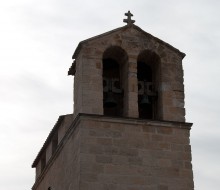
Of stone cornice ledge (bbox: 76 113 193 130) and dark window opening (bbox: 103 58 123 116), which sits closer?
stone cornice ledge (bbox: 76 113 193 130)

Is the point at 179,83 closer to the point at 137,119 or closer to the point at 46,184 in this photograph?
the point at 137,119

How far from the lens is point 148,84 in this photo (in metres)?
16.6

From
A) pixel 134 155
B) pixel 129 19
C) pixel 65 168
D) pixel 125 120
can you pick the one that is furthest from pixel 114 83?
pixel 65 168

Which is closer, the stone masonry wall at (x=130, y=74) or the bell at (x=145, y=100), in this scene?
the stone masonry wall at (x=130, y=74)

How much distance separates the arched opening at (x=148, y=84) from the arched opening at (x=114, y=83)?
425 millimetres

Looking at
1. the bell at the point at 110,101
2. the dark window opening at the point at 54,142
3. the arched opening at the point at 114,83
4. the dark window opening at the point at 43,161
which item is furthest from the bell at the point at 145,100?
the dark window opening at the point at 43,161

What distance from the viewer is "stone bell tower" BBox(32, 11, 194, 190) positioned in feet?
49.3

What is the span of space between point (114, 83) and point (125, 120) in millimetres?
1238

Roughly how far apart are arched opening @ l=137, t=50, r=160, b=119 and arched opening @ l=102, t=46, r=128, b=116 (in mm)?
425

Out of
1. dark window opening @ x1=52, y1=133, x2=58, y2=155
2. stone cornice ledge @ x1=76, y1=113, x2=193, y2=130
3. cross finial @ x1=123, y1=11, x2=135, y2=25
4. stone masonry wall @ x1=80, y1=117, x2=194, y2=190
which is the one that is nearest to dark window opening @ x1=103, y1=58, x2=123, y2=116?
stone cornice ledge @ x1=76, y1=113, x2=193, y2=130

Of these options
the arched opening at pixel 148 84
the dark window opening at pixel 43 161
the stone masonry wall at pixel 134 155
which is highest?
the arched opening at pixel 148 84

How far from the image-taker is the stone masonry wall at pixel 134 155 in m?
14.9

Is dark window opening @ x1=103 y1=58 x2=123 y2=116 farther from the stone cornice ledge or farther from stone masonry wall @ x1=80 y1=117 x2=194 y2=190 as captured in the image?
stone masonry wall @ x1=80 y1=117 x2=194 y2=190

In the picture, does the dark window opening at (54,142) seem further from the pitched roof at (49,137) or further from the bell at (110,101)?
the bell at (110,101)
